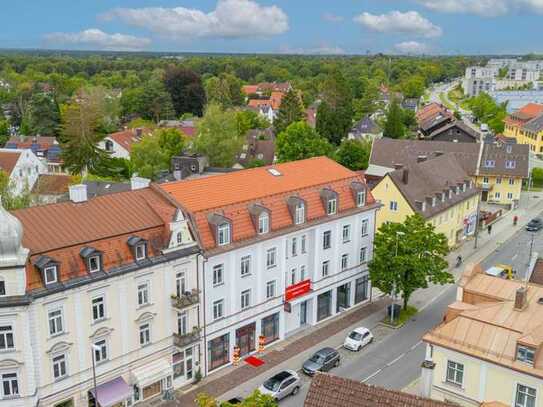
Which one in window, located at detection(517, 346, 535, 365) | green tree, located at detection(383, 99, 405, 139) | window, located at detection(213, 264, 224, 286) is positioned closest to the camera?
window, located at detection(517, 346, 535, 365)

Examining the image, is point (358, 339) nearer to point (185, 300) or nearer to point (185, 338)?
point (185, 338)

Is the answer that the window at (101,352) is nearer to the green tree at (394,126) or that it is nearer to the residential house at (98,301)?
the residential house at (98,301)

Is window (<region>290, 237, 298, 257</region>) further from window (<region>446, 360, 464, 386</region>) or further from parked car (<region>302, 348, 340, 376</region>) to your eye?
window (<region>446, 360, 464, 386</region>)

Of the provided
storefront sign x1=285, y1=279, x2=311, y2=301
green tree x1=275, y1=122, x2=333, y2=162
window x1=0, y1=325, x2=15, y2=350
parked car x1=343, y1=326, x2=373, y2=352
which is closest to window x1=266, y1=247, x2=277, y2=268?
storefront sign x1=285, y1=279, x2=311, y2=301

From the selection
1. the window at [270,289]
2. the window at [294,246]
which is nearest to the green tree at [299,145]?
the window at [294,246]

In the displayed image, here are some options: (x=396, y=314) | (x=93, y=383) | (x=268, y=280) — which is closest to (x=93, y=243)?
(x=93, y=383)

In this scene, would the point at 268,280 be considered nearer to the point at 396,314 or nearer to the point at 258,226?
the point at 258,226

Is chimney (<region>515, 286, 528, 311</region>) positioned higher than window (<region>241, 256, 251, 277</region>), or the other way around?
chimney (<region>515, 286, 528, 311</region>)
